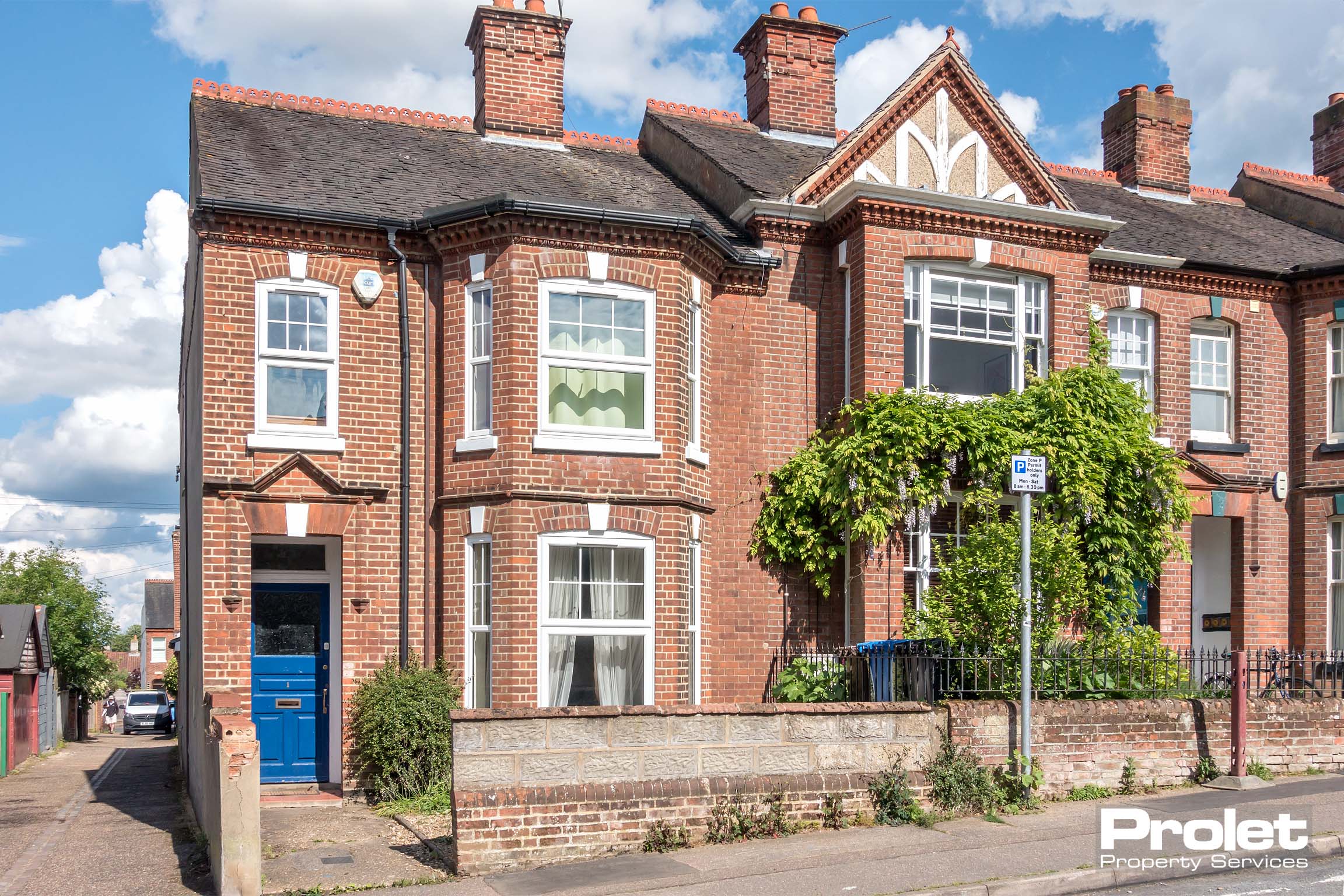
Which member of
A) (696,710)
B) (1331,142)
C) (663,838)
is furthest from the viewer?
(1331,142)

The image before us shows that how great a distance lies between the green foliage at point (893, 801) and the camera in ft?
36.0

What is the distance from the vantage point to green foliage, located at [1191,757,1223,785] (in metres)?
12.6

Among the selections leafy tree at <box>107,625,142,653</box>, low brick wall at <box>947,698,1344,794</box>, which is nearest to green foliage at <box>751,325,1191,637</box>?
low brick wall at <box>947,698,1344,794</box>

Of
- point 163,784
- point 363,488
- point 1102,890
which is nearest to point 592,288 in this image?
point 363,488

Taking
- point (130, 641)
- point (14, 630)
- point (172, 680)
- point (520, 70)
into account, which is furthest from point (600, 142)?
point (130, 641)

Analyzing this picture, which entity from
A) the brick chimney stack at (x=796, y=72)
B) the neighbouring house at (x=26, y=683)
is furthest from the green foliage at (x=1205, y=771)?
the neighbouring house at (x=26, y=683)

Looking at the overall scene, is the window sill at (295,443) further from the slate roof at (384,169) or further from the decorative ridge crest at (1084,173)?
the decorative ridge crest at (1084,173)

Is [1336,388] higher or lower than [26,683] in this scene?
higher

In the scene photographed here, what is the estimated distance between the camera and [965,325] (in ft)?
52.2

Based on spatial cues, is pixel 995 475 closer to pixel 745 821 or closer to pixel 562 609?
pixel 562 609

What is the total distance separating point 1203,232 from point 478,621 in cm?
1333

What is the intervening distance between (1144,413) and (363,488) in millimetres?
10271

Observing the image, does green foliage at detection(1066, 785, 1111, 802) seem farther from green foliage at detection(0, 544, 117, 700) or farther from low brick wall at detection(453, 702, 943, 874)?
green foliage at detection(0, 544, 117, 700)

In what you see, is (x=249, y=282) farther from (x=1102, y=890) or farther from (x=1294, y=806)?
(x=1294, y=806)
